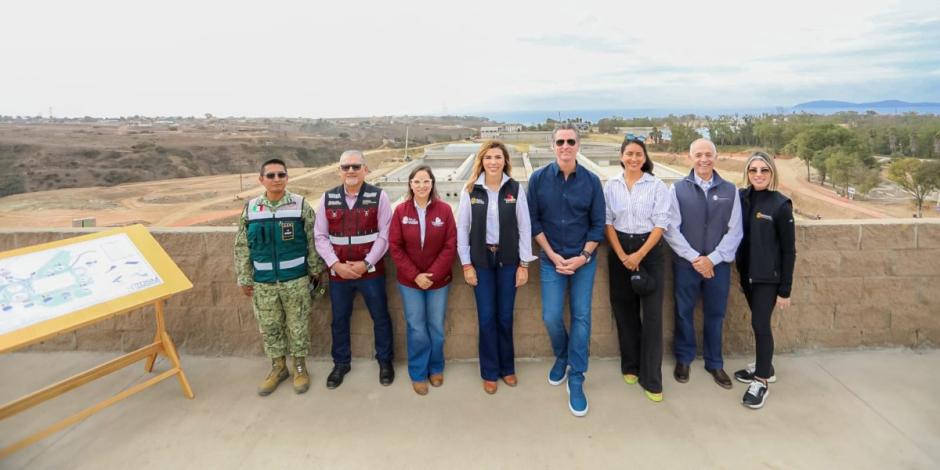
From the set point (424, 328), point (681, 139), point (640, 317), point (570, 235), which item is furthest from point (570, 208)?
point (681, 139)

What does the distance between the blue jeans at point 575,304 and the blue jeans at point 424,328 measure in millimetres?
654

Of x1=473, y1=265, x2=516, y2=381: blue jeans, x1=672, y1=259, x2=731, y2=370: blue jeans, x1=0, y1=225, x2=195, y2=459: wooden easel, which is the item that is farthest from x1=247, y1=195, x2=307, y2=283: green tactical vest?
x1=672, y1=259, x2=731, y2=370: blue jeans

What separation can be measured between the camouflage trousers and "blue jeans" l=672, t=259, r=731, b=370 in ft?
8.19

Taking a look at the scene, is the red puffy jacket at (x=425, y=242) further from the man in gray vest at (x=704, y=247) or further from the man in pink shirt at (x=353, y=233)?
the man in gray vest at (x=704, y=247)

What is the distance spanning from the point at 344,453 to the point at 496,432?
83 centimetres

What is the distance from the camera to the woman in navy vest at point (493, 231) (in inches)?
118

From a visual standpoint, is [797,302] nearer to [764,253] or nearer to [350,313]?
[764,253]

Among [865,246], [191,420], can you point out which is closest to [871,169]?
[865,246]

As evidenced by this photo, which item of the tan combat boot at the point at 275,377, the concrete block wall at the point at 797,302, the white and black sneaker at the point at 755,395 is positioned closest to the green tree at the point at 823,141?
the concrete block wall at the point at 797,302

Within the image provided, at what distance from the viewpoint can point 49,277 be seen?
2.84 m

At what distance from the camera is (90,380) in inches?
122

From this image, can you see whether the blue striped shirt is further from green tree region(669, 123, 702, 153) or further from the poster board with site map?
green tree region(669, 123, 702, 153)

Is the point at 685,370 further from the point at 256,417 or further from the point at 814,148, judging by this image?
the point at 814,148

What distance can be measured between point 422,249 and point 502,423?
1.13 metres
